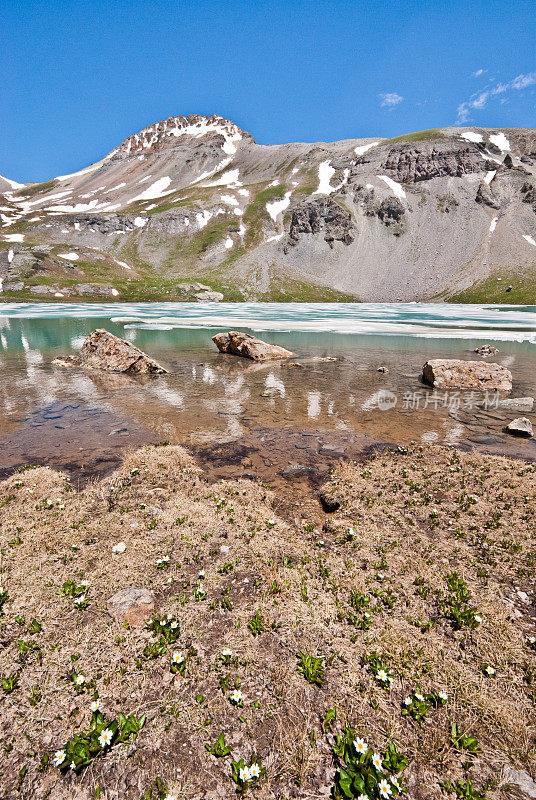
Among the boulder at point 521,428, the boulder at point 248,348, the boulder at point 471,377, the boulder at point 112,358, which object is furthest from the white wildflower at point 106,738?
the boulder at point 248,348

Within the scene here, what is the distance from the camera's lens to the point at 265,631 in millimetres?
6258

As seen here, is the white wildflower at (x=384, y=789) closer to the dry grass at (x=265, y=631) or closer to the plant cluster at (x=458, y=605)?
the dry grass at (x=265, y=631)

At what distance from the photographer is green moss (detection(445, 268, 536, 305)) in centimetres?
15264

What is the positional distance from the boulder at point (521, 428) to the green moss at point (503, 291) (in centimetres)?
17146

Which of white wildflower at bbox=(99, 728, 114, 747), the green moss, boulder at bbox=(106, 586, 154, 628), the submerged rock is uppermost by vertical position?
the green moss

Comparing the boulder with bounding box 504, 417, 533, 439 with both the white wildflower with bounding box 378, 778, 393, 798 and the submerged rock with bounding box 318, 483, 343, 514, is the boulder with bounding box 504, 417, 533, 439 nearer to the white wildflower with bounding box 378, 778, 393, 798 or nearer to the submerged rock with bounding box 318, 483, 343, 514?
the submerged rock with bounding box 318, 483, 343, 514

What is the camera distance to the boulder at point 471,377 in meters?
24.2

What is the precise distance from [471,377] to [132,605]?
25.3 meters

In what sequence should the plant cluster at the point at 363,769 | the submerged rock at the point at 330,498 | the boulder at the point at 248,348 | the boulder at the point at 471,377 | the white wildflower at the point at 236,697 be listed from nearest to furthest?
the plant cluster at the point at 363,769 → the white wildflower at the point at 236,697 → the submerged rock at the point at 330,498 → the boulder at the point at 471,377 → the boulder at the point at 248,348

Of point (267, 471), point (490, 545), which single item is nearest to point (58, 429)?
point (267, 471)

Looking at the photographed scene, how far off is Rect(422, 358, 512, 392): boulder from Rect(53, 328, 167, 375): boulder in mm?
22098

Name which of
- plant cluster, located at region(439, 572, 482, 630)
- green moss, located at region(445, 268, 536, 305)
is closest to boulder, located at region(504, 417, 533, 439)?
plant cluster, located at region(439, 572, 482, 630)

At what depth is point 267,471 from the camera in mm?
12812

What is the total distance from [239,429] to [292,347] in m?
32.1
